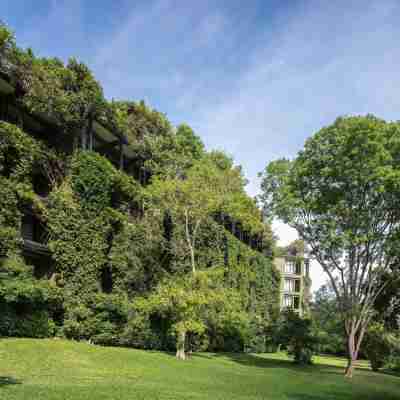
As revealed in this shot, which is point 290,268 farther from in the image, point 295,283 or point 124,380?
point 124,380

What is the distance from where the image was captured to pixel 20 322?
1752cm

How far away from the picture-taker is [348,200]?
19.9 meters

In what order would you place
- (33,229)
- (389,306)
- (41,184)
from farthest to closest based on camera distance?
(389,306), (41,184), (33,229)

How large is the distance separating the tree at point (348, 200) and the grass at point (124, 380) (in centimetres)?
446

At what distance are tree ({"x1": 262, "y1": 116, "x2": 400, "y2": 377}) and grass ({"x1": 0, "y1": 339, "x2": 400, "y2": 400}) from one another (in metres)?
4.46

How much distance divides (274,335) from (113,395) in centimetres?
1989

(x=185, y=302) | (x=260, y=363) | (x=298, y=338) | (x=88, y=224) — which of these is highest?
(x=88, y=224)

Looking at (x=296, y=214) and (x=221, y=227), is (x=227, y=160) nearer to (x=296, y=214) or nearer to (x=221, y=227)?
(x=221, y=227)

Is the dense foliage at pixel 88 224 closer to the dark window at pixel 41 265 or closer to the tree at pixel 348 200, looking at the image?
the dark window at pixel 41 265

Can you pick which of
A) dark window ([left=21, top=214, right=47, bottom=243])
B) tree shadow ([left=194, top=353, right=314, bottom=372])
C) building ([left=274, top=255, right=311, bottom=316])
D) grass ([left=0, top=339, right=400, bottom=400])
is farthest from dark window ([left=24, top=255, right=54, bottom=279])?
building ([left=274, top=255, right=311, bottom=316])

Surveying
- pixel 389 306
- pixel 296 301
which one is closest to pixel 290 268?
pixel 296 301

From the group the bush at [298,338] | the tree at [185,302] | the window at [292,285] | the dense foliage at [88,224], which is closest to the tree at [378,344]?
the bush at [298,338]

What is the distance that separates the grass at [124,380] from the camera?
9883mm

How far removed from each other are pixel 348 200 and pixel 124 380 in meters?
12.6
